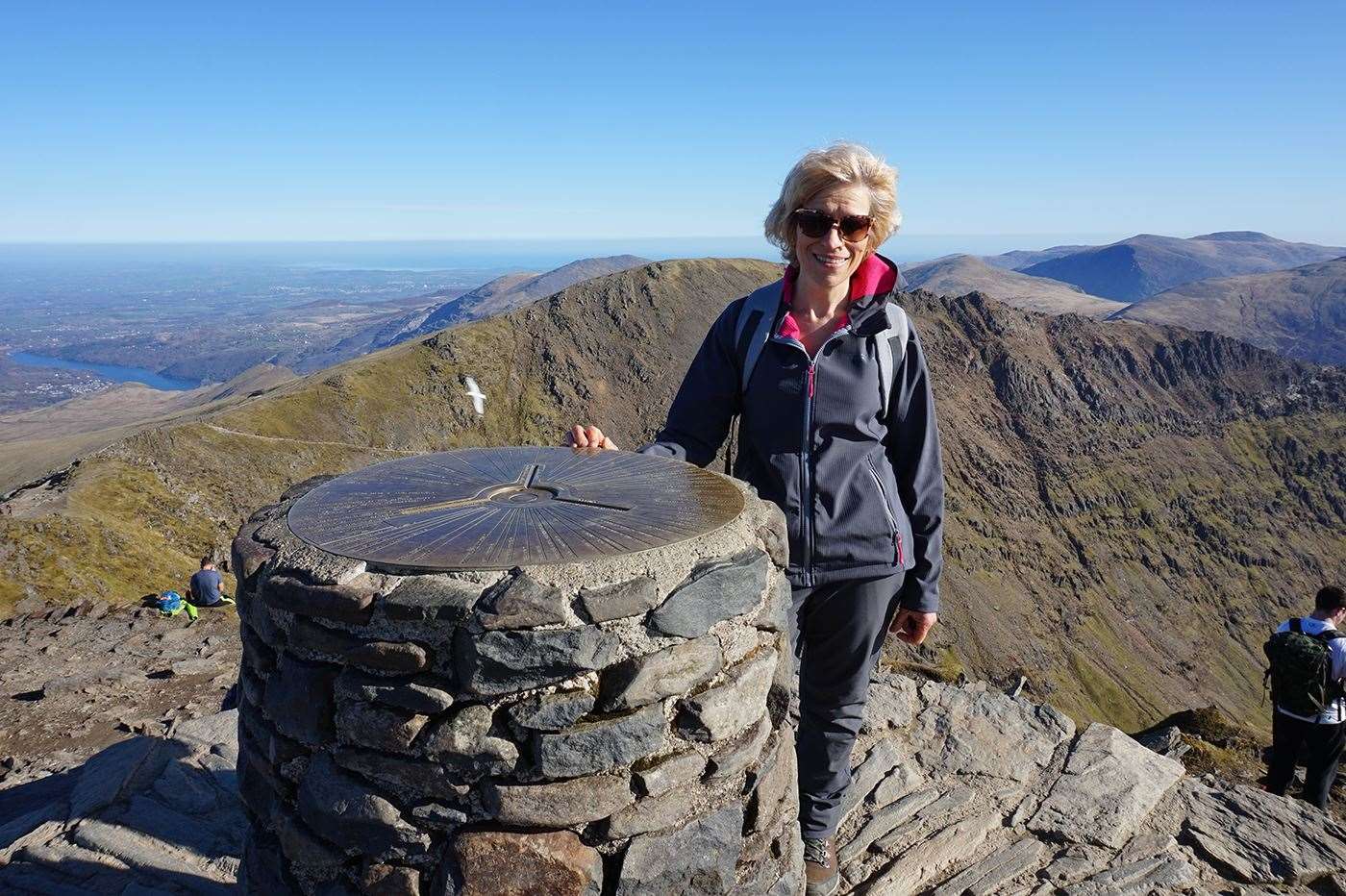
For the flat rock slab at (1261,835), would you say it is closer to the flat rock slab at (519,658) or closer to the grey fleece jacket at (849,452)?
the grey fleece jacket at (849,452)

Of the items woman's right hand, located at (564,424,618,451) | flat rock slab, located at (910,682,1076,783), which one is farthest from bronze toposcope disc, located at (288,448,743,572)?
flat rock slab, located at (910,682,1076,783)

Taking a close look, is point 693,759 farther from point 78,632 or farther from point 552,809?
point 78,632

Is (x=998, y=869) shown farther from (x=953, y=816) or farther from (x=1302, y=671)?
(x=1302, y=671)

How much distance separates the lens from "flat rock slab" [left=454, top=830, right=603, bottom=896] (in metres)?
3.51

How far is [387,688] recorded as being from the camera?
3.49m

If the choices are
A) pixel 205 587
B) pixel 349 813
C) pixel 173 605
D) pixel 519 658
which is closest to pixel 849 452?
pixel 519 658

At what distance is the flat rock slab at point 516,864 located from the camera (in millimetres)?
3508

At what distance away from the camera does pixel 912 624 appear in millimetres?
4688

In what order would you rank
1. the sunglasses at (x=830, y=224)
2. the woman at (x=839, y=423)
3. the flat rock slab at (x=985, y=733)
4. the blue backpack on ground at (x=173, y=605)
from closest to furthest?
1. the sunglasses at (x=830, y=224)
2. the woman at (x=839, y=423)
3. the flat rock slab at (x=985, y=733)
4. the blue backpack on ground at (x=173, y=605)

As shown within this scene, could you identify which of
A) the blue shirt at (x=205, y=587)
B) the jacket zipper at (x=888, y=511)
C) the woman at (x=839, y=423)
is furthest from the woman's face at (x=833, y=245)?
the blue shirt at (x=205, y=587)

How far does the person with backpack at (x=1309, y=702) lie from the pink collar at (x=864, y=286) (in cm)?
619

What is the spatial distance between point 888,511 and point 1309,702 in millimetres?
6268

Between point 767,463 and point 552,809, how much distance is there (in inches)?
81.4

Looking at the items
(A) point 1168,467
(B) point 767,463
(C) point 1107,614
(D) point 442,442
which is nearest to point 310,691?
(B) point 767,463
